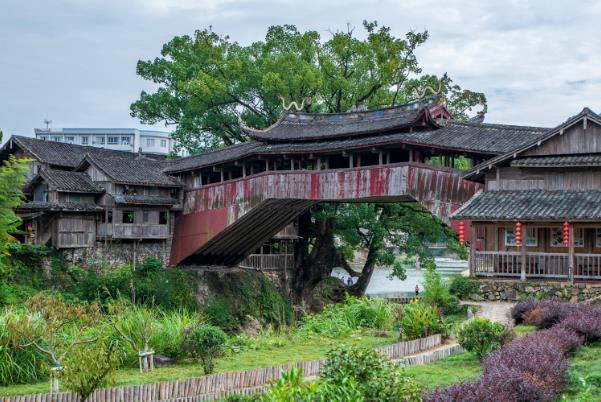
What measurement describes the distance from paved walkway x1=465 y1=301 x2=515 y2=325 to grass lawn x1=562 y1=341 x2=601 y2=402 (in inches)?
193

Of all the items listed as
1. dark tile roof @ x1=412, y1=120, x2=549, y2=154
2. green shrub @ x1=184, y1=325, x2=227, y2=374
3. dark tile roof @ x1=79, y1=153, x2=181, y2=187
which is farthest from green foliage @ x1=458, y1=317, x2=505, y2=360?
dark tile roof @ x1=79, y1=153, x2=181, y2=187

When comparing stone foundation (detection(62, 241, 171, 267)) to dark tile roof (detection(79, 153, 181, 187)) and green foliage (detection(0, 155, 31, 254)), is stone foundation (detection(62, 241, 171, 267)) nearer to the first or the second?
dark tile roof (detection(79, 153, 181, 187))

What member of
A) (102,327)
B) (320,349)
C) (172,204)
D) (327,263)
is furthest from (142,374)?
(327,263)

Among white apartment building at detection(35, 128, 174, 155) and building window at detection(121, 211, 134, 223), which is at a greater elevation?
white apartment building at detection(35, 128, 174, 155)

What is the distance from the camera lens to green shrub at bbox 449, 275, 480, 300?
25.5 meters

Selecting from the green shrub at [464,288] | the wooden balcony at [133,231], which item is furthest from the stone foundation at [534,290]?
the wooden balcony at [133,231]

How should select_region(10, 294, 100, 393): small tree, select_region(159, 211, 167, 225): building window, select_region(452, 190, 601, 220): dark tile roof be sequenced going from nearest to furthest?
1. select_region(10, 294, 100, 393): small tree
2. select_region(452, 190, 601, 220): dark tile roof
3. select_region(159, 211, 167, 225): building window

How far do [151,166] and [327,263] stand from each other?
10738 millimetres

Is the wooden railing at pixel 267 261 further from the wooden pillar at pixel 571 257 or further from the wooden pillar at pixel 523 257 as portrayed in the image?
the wooden pillar at pixel 571 257

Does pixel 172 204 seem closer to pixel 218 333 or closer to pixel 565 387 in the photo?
pixel 218 333

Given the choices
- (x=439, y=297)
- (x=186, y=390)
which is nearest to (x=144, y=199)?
(x=439, y=297)

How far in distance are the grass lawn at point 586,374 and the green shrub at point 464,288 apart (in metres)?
8.97

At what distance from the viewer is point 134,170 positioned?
37812 millimetres

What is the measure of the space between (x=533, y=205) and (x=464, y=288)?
353 cm
